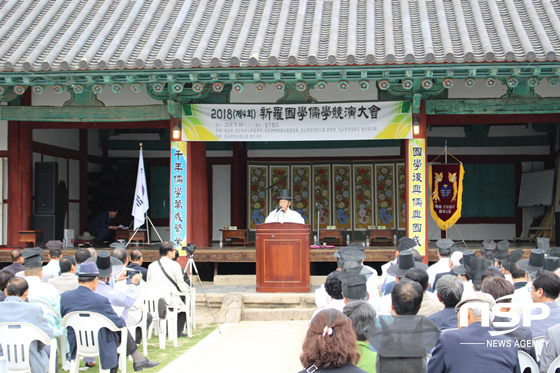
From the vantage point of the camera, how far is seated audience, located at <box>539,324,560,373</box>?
329 cm

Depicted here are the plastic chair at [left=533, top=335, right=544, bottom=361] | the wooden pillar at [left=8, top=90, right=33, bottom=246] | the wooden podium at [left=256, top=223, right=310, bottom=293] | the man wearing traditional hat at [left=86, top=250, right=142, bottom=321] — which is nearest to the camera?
the plastic chair at [left=533, top=335, right=544, bottom=361]

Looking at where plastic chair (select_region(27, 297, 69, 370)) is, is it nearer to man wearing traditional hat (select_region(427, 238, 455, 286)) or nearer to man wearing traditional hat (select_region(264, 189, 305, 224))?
man wearing traditional hat (select_region(427, 238, 455, 286))

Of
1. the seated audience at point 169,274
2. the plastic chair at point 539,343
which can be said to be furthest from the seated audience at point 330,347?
the seated audience at point 169,274

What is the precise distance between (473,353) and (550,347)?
814mm

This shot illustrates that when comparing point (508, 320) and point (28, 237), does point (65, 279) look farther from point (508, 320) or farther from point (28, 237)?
point (28, 237)

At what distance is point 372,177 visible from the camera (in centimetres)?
1309

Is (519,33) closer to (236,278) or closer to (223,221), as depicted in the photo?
(236,278)

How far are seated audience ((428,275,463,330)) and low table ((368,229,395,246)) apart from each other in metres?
7.60

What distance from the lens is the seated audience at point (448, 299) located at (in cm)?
357

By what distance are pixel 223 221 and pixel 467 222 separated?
5662 mm

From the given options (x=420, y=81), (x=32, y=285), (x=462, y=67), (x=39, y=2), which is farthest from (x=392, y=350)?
(x=39, y=2)

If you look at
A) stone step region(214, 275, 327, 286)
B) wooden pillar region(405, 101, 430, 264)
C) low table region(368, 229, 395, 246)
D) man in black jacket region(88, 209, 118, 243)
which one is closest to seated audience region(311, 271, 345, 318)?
wooden pillar region(405, 101, 430, 264)

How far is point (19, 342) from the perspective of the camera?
4.21 meters

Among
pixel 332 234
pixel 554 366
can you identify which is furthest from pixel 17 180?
pixel 554 366
